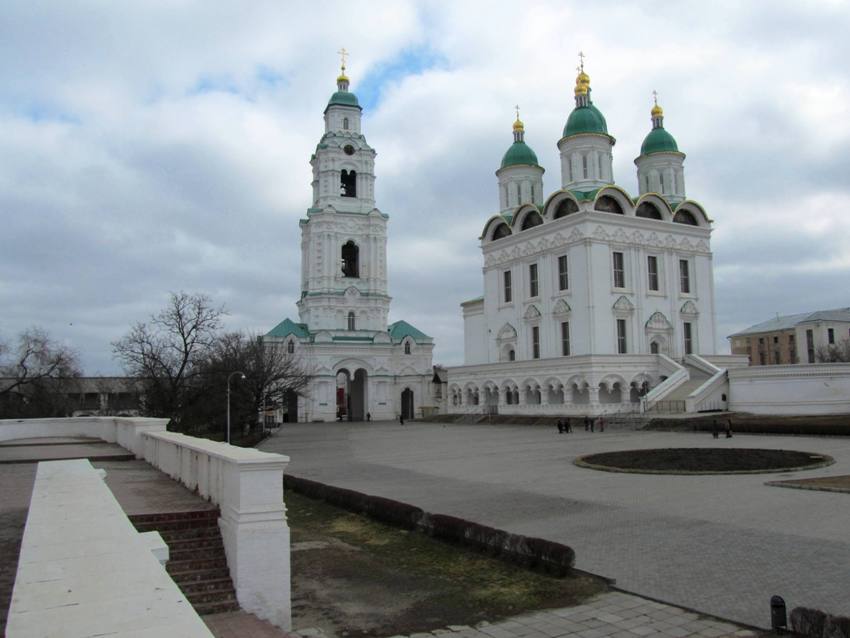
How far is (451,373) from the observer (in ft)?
185

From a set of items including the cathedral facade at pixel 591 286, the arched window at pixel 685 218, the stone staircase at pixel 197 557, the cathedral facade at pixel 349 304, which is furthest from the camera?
the cathedral facade at pixel 349 304

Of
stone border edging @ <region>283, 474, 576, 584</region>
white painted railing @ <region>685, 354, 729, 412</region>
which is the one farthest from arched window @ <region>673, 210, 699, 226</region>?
stone border edging @ <region>283, 474, 576, 584</region>

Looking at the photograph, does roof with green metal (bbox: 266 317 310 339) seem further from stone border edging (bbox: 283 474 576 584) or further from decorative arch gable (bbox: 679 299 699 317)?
stone border edging (bbox: 283 474 576 584)

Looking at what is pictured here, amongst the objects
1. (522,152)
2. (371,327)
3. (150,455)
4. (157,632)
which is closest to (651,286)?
(522,152)

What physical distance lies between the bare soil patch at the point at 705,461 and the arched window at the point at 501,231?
34.4 meters

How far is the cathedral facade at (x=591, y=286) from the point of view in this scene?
45.4 m

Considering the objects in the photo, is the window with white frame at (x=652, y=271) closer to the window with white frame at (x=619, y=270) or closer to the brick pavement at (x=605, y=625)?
the window with white frame at (x=619, y=270)

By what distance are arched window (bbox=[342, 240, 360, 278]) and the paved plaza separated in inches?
1639

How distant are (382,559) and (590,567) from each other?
309 cm

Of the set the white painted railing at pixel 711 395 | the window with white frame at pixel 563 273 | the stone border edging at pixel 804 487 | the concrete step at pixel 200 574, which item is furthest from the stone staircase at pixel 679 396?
the concrete step at pixel 200 574

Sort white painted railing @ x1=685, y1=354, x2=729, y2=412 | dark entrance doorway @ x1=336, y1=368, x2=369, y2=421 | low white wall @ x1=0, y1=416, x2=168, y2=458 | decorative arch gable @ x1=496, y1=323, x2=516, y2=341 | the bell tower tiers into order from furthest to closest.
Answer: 1. dark entrance doorway @ x1=336, y1=368, x2=369, y2=421
2. the bell tower tiers
3. decorative arch gable @ x1=496, y1=323, x2=516, y2=341
4. white painted railing @ x1=685, y1=354, x2=729, y2=412
5. low white wall @ x1=0, y1=416, x2=168, y2=458

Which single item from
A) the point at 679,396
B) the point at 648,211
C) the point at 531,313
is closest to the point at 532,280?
the point at 531,313

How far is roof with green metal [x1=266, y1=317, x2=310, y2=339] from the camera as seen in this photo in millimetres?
61062

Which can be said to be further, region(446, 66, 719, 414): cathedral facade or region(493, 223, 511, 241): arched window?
region(493, 223, 511, 241): arched window
